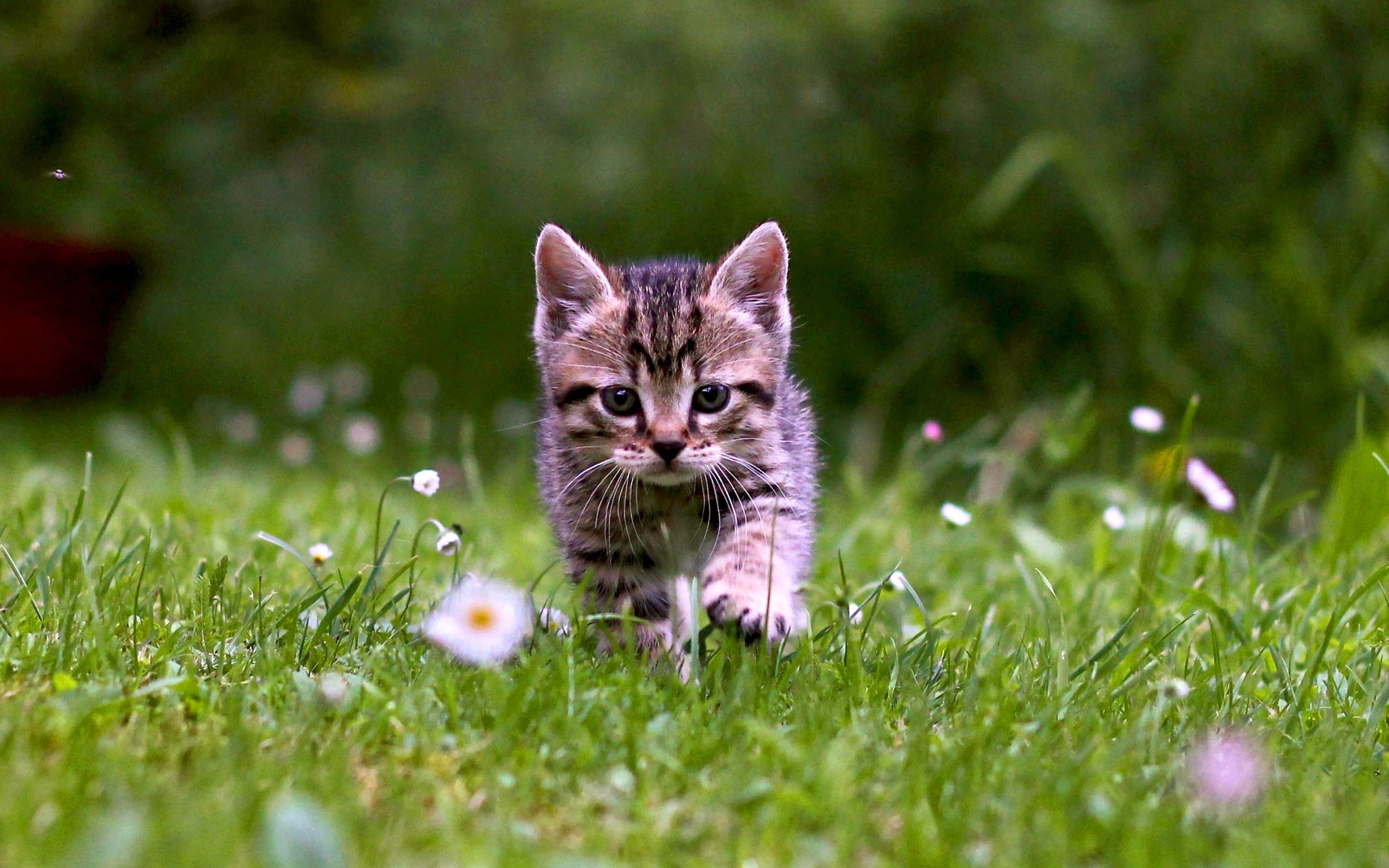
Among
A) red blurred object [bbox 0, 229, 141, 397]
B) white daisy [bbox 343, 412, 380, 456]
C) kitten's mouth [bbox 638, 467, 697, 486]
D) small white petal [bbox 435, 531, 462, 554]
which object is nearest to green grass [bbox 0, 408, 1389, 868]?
small white petal [bbox 435, 531, 462, 554]

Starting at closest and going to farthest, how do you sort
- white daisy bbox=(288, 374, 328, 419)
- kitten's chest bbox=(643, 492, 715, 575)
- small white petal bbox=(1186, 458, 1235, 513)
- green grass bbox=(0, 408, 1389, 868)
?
green grass bbox=(0, 408, 1389, 868), kitten's chest bbox=(643, 492, 715, 575), small white petal bbox=(1186, 458, 1235, 513), white daisy bbox=(288, 374, 328, 419)

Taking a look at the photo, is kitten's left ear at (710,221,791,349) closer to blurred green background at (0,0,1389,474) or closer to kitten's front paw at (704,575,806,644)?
kitten's front paw at (704,575,806,644)

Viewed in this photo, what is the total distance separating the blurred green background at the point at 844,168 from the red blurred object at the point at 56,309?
23 centimetres

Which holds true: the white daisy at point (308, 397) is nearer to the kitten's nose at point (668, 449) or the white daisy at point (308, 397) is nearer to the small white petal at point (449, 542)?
the small white petal at point (449, 542)

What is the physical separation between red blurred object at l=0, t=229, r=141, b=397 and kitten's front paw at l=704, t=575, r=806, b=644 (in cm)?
543

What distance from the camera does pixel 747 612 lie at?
2.44 metres

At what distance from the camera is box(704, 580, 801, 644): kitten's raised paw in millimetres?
2422

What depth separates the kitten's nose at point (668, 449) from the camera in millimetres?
2693

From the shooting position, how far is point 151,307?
818 centimetres

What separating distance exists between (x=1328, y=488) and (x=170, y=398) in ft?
19.7

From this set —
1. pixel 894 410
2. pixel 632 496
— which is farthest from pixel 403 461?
pixel 632 496

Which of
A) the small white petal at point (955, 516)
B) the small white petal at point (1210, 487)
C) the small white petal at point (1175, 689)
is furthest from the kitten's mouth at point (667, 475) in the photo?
the small white petal at point (1210, 487)

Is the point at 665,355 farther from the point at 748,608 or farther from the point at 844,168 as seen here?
the point at 844,168

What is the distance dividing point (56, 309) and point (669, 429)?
534 centimetres
